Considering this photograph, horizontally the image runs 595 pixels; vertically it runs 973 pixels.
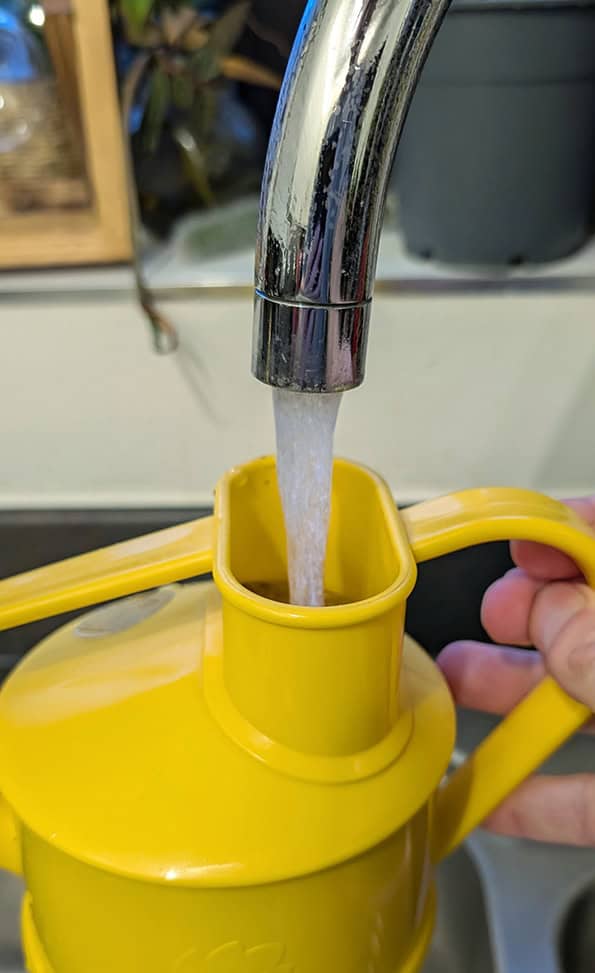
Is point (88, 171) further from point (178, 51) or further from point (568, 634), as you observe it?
point (568, 634)

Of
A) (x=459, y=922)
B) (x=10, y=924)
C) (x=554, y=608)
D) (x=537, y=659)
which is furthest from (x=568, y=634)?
(x=10, y=924)

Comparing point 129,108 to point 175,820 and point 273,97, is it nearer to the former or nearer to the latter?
point 273,97

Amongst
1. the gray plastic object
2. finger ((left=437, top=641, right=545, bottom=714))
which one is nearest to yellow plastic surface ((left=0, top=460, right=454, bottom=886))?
finger ((left=437, top=641, right=545, bottom=714))

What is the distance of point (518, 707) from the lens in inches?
13.0

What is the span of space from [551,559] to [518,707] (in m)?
0.06

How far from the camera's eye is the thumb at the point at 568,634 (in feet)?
0.99

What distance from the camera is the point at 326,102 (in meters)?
0.19

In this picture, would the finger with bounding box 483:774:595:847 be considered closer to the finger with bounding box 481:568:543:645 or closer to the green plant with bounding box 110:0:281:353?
the finger with bounding box 481:568:543:645

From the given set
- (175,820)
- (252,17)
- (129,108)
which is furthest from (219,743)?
(252,17)

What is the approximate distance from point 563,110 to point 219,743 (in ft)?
1.15

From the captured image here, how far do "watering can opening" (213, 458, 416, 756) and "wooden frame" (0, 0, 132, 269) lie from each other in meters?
0.24

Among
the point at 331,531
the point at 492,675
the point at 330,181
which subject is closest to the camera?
the point at 330,181

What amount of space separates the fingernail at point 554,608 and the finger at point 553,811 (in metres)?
0.10

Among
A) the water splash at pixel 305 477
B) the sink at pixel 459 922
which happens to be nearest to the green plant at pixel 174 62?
the water splash at pixel 305 477
